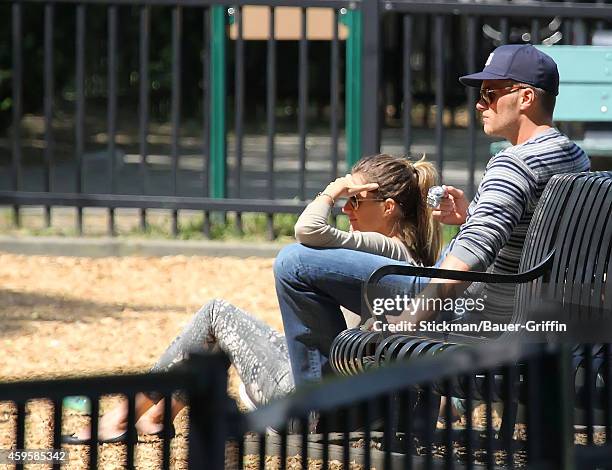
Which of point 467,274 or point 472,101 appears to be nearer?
point 467,274

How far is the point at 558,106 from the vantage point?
7.82 m

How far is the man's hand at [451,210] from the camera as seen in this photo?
426 centimetres

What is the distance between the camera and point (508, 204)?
399 cm

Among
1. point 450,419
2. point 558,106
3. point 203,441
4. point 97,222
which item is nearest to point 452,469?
point 450,419

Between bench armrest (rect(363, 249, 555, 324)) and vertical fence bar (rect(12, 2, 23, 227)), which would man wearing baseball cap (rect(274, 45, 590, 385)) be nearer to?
bench armrest (rect(363, 249, 555, 324))

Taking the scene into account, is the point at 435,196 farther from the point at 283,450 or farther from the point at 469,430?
the point at 283,450

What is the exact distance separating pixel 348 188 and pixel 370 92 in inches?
163

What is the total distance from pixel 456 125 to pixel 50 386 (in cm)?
1874

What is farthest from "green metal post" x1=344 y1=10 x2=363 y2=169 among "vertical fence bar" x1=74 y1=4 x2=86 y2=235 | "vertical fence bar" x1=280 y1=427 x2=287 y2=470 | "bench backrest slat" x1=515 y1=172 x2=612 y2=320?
"vertical fence bar" x1=280 y1=427 x2=287 y2=470

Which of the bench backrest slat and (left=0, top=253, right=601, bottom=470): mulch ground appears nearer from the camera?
the bench backrest slat

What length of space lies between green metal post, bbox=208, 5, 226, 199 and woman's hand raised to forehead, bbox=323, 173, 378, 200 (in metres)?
4.25

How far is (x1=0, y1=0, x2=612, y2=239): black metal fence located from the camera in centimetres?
824

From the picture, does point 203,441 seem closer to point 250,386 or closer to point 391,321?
A: point 391,321

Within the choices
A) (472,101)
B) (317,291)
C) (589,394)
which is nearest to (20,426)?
(589,394)
